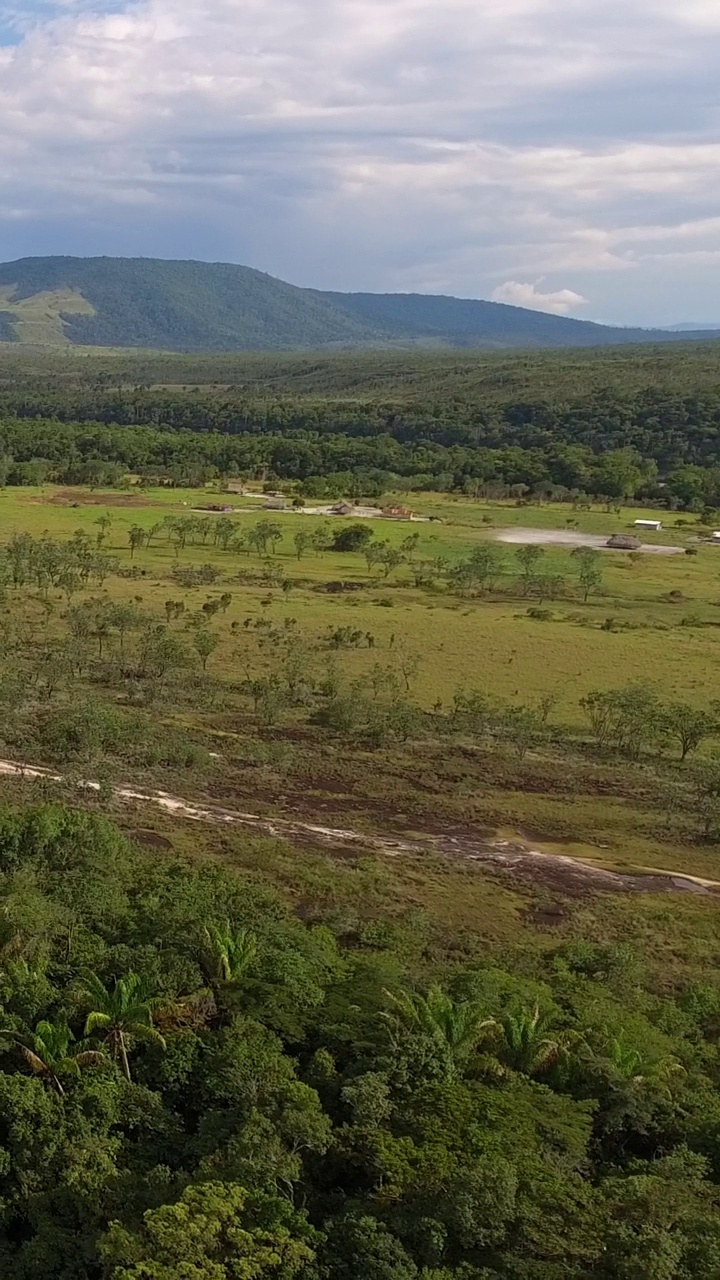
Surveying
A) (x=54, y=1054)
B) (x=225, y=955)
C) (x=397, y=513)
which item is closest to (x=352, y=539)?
(x=397, y=513)

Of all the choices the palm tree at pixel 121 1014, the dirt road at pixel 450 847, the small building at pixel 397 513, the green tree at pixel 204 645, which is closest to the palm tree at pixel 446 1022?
the palm tree at pixel 121 1014

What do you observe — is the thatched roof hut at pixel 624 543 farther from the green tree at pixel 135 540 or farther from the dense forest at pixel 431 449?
the green tree at pixel 135 540

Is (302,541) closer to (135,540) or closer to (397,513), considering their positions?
(135,540)

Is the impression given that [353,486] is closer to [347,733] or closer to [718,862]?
[347,733]

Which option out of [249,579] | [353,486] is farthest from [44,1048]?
[353,486]

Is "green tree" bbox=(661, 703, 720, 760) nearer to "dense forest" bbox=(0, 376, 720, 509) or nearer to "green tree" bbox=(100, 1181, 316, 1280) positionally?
"green tree" bbox=(100, 1181, 316, 1280)
